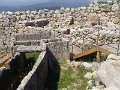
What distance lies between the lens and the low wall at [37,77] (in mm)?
14589

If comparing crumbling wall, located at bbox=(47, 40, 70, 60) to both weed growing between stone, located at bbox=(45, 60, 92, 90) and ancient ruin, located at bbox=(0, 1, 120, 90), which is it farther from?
weed growing between stone, located at bbox=(45, 60, 92, 90)

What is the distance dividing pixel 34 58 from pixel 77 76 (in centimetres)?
286

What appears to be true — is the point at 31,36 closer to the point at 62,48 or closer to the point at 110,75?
the point at 62,48

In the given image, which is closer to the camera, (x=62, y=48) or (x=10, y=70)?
(x=10, y=70)

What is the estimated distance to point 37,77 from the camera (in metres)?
16.8

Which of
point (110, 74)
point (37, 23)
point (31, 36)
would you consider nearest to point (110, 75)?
point (110, 74)

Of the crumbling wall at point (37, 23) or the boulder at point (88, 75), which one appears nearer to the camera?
the boulder at point (88, 75)

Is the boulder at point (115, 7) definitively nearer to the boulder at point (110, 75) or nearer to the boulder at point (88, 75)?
the boulder at point (88, 75)

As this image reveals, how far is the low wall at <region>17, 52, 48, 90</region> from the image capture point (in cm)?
1459

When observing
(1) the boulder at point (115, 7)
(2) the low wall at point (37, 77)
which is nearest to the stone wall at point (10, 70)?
(2) the low wall at point (37, 77)

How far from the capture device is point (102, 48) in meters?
22.3

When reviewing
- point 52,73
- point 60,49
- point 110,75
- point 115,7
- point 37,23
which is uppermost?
point 115,7

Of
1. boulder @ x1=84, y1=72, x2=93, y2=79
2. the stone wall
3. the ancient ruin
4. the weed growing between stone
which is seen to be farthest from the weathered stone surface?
the stone wall

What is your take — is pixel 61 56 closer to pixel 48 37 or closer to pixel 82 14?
pixel 48 37
